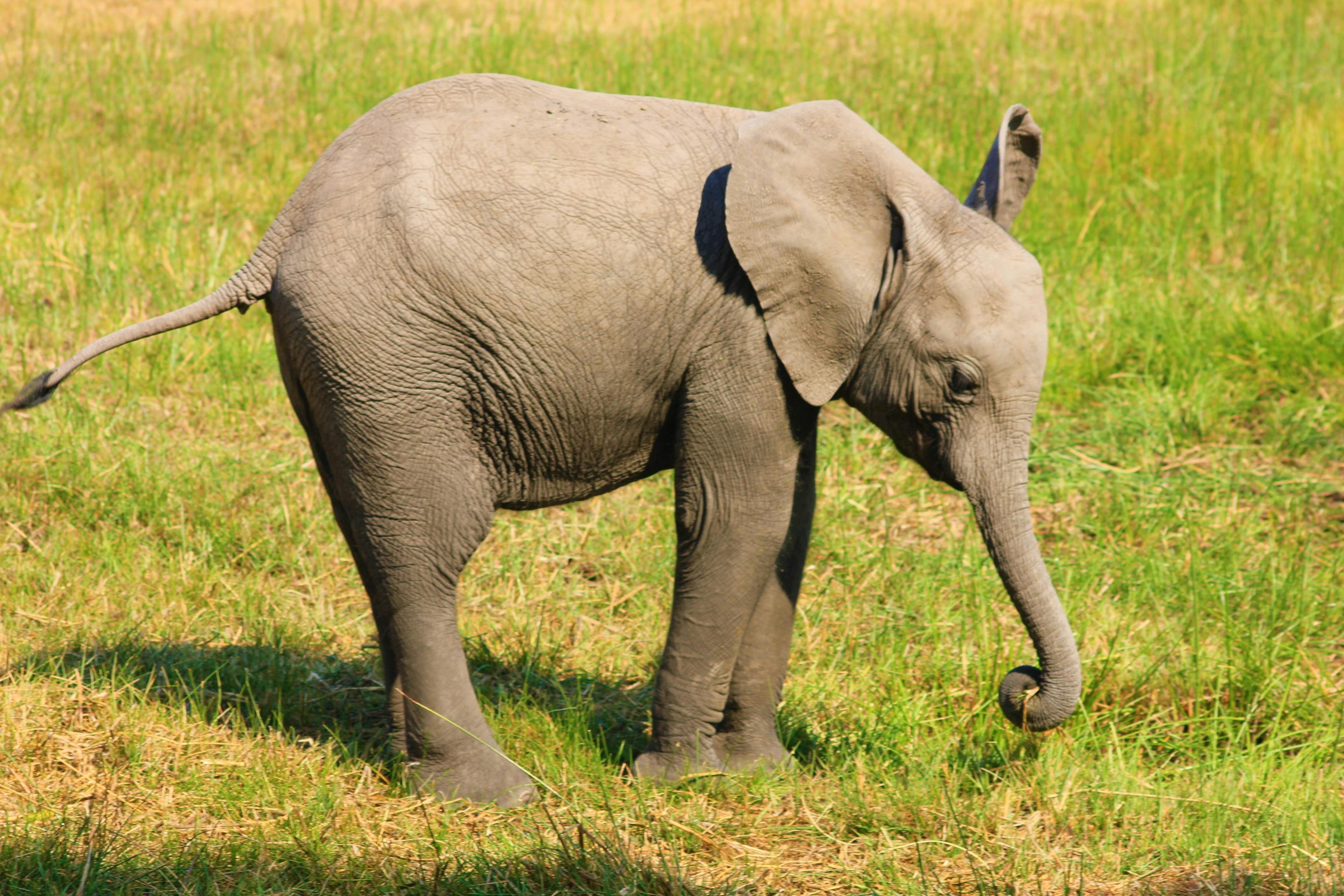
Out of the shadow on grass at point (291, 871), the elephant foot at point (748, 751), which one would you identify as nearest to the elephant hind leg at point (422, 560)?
the shadow on grass at point (291, 871)

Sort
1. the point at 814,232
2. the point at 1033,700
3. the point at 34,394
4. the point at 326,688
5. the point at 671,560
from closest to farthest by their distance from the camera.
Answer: the point at 814,232, the point at 1033,700, the point at 34,394, the point at 326,688, the point at 671,560

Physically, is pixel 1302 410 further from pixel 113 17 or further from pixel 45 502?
pixel 113 17

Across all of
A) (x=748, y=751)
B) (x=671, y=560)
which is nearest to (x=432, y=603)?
(x=748, y=751)

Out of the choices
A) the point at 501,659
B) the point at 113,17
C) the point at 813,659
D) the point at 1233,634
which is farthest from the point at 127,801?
the point at 113,17

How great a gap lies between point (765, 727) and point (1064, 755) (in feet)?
3.02

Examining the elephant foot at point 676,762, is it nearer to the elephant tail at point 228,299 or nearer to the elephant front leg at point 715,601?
the elephant front leg at point 715,601

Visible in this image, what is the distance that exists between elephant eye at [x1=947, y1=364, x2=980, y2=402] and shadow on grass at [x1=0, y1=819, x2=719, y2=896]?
4.61ft

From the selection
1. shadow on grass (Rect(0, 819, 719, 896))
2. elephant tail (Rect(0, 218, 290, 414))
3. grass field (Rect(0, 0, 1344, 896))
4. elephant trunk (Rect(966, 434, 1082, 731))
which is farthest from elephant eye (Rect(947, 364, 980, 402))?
elephant tail (Rect(0, 218, 290, 414))

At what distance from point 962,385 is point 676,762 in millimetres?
1363

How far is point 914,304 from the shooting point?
357cm

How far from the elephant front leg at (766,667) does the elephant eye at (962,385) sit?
581 mm

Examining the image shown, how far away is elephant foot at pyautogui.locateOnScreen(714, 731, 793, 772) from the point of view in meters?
4.09

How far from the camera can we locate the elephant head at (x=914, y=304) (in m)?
3.49

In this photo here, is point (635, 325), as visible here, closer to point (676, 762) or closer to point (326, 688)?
point (676, 762)
